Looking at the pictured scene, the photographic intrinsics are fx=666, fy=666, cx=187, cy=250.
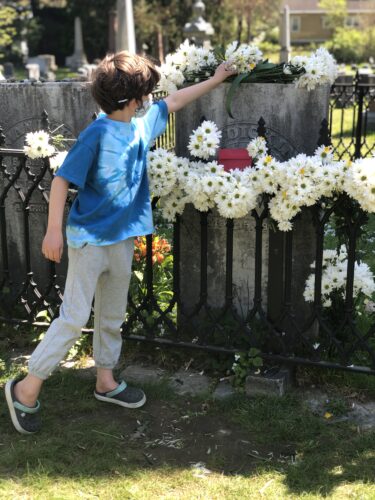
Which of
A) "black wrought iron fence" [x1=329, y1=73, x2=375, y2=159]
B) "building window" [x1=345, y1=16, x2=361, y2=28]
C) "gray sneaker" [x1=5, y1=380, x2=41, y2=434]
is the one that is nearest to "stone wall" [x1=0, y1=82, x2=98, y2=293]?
"gray sneaker" [x1=5, y1=380, x2=41, y2=434]

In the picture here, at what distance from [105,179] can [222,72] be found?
88 centimetres

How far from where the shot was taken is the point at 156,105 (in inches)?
123

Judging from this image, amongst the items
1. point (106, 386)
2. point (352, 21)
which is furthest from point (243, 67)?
point (352, 21)

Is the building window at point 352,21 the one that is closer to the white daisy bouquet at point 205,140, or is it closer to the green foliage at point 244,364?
the white daisy bouquet at point 205,140

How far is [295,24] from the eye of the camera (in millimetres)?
65188

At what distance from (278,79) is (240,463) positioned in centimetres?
185

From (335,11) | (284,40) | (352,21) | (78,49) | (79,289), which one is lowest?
(79,289)

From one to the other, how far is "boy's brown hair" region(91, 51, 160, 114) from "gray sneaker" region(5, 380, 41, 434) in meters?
1.35

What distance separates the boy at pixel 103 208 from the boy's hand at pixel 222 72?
9 centimetres

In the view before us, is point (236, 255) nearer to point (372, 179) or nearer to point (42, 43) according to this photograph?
point (372, 179)

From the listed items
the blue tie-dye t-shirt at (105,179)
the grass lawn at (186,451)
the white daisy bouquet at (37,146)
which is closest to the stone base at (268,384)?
the grass lawn at (186,451)

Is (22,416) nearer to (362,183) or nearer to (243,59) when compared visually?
(362,183)

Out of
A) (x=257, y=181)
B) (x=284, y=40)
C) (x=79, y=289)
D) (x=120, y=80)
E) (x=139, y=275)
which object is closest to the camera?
(x=120, y=80)

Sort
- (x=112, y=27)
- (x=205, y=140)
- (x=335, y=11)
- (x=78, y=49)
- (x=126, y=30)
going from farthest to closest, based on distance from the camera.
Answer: (x=335, y=11) → (x=78, y=49) → (x=112, y=27) → (x=126, y=30) → (x=205, y=140)
